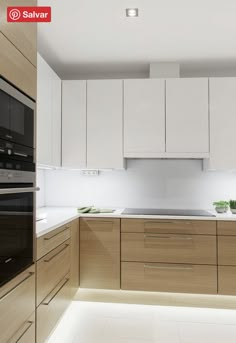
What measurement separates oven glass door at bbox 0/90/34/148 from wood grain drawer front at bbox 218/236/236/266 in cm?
193

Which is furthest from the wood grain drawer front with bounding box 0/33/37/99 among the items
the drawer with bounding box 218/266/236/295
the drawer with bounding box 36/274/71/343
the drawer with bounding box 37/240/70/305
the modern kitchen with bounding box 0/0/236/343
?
the drawer with bounding box 218/266/236/295

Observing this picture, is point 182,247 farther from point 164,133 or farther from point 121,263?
point 164,133

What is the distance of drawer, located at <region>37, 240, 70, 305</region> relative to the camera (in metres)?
1.85

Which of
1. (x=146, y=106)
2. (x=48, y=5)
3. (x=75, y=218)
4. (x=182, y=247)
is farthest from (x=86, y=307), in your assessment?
(x=48, y=5)

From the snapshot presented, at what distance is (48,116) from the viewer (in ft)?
9.15

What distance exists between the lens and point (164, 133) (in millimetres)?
3137

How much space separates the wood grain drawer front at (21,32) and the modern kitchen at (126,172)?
0.05 ft

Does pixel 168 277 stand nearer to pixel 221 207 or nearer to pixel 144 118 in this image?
pixel 221 207

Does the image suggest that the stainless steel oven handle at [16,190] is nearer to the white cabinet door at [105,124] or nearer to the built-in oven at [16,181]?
the built-in oven at [16,181]

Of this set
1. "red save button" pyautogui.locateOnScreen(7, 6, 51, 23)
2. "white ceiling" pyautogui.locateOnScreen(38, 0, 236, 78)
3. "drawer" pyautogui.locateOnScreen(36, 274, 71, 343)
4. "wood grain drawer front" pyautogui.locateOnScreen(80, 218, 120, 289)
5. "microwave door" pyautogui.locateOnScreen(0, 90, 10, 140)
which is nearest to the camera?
"microwave door" pyautogui.locateOnScreen(0, 90, 10, 140)

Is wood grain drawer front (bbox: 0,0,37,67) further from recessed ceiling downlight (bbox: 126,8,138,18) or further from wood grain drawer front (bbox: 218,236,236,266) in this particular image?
wood grain drawer front (bbox: 218,236,236,266)

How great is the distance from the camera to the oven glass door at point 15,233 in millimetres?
1378

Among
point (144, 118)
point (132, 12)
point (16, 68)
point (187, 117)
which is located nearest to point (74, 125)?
point (144, 118)

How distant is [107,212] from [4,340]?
1.75 m
